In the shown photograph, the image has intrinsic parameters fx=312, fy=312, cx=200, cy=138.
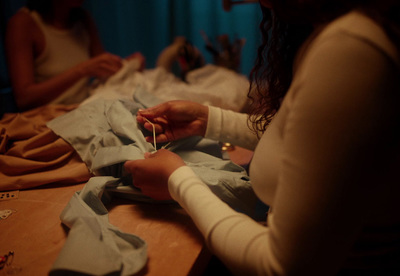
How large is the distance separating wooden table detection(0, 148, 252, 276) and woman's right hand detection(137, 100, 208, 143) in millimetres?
208

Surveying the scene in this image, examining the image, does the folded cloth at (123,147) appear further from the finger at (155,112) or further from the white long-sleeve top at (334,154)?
the white long-sleeve top at (334,154)

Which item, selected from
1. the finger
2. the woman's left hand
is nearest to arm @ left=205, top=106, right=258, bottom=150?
the finger

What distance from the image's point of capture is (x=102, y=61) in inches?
52.8

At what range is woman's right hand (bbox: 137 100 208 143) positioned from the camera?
31.5 inches

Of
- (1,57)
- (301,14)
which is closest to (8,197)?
(301,14)

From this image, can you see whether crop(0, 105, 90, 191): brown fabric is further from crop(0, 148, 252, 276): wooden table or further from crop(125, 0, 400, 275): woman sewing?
crop(125, 0, 400, 275): woman sewing

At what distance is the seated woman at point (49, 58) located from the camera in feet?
4.26

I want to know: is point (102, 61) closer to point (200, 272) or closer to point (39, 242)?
point (39, 242)

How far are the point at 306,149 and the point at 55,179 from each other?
0.60 metres

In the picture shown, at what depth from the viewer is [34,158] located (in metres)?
0.78

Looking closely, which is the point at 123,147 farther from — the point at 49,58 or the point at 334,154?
the point at 49,58

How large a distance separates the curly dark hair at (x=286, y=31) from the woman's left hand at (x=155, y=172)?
267 mm

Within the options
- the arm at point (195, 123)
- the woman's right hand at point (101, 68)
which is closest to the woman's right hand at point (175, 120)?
the arm at point (195, 123)

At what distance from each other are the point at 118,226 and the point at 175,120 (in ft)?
1.03
